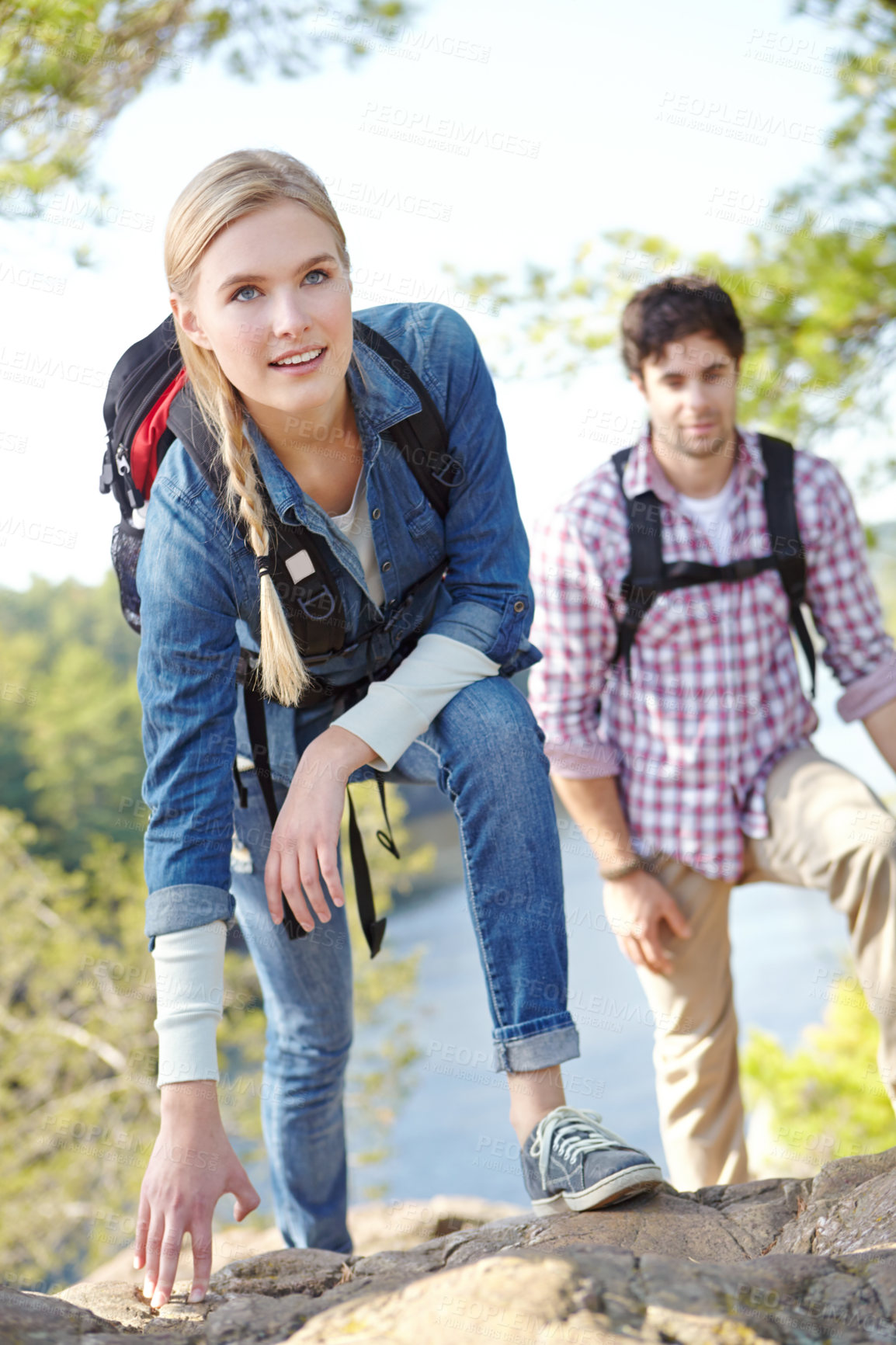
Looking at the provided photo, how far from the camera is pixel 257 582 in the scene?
1835 mm

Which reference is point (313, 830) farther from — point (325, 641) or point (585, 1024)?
point (585, 1024)

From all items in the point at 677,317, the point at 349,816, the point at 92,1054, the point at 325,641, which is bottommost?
the point at 92,1054

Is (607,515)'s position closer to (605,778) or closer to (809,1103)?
(605,778)

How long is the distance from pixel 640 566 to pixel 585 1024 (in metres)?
10.6

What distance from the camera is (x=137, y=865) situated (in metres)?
12.1

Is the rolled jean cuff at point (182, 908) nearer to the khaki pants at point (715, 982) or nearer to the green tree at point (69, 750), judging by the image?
the khaki pants at point (715, 982)

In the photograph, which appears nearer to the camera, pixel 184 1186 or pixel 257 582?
pixel 184 1186

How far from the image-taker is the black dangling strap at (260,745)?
2.01m

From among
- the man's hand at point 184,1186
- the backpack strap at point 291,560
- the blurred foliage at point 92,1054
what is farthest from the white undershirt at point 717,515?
the blurred foliage at point 92,1054

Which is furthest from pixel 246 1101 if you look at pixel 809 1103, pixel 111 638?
pixel 111 638

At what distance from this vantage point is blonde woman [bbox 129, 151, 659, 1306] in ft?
5.57

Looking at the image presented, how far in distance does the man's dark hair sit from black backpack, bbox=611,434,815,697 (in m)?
0.34

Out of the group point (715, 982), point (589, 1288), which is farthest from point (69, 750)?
point (589, 1288)

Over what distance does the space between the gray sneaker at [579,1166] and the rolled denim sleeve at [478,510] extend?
730 mm
